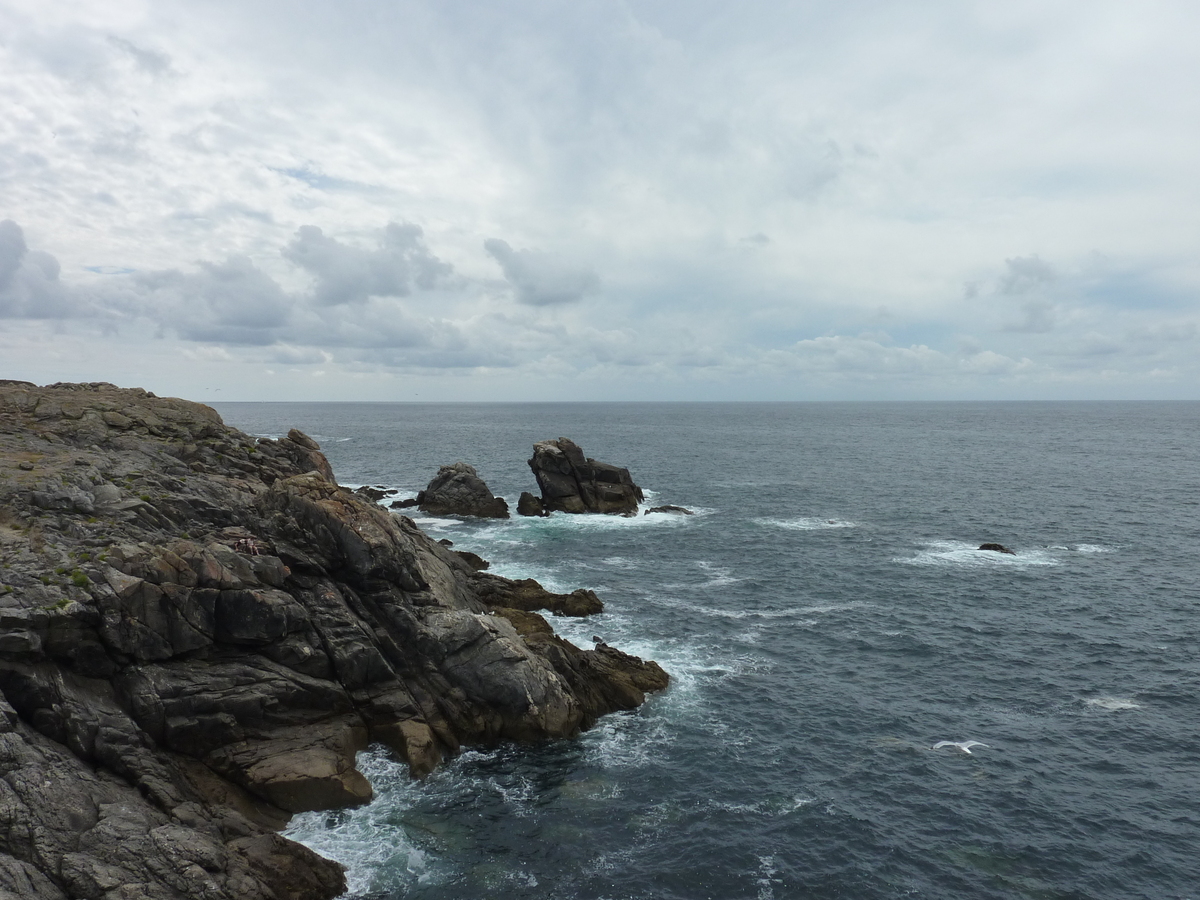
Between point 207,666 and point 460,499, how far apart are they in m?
60.0

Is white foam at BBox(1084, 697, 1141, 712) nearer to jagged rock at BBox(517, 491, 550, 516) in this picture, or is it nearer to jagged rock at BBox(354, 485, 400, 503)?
jagged rock at BBox(517, 491, 550, 516)

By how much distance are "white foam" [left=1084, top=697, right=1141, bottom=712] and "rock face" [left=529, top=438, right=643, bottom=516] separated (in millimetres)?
57297

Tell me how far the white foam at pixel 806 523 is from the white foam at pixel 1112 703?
43.5 meters

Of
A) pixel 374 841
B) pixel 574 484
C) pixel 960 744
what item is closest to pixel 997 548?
pixel 960 744

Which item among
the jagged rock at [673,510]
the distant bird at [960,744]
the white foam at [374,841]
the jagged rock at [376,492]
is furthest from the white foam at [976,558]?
the jagged rock at [376,492]

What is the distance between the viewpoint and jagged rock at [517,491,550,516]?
9175cm

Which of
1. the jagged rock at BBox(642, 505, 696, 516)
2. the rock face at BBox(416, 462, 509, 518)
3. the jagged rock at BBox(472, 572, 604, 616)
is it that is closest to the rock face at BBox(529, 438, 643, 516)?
the jagged rock at BBox(642, 505, 696, 516)

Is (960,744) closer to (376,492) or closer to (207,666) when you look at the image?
(207,666)

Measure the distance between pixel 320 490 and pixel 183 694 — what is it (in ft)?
46.5

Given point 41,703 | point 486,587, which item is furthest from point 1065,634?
point 41,703

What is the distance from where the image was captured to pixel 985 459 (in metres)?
158

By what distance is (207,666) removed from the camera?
3161 cm

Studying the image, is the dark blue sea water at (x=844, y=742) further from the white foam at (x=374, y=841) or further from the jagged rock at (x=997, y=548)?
the jagged rock at (x=997, y=548)

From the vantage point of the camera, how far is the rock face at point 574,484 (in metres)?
93.8
